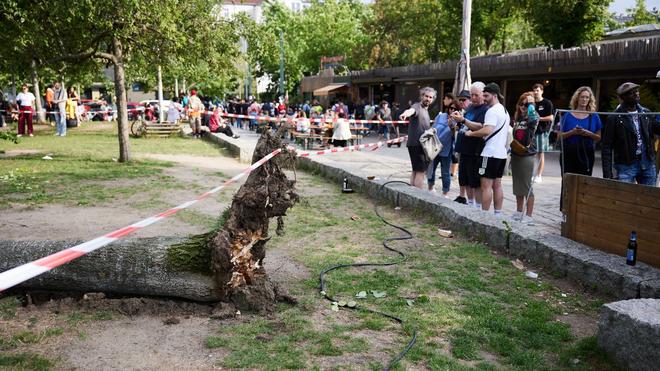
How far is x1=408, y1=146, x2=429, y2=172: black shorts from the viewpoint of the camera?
8604 millimetres

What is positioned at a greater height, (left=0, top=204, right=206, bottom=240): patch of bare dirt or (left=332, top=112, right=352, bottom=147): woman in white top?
(left=332, top=112, right=352, bottom=147): woman in white top

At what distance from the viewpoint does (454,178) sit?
37.1 ft

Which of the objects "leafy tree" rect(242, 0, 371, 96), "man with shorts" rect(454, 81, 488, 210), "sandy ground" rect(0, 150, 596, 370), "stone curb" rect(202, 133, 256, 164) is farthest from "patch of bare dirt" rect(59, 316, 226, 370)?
"leafy tree" rect(242, 0, 371, 96)

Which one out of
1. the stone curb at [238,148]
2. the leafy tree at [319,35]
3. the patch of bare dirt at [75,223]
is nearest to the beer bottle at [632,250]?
the patch of bare dirt at [75,223]

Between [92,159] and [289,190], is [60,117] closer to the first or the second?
[92,159]

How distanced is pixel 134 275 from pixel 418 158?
545cm

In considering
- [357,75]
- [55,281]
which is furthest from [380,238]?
[357,75]

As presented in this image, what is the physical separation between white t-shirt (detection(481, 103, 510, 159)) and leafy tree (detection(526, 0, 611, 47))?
15.5m

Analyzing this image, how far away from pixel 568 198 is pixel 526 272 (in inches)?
34.0

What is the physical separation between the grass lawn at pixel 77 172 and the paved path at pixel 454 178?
3.45 meters

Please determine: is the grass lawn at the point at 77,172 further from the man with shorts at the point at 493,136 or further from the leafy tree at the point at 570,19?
the leafy tree at the point at 570,19

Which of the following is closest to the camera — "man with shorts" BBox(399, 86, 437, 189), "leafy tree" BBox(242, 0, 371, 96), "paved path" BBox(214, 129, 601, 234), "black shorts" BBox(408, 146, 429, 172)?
"paved path" BBox(214, 129, 601, 234)

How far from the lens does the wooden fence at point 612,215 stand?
14.7 ft

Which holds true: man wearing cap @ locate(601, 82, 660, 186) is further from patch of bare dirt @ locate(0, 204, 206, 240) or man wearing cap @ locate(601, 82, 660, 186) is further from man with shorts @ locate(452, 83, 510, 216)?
patch of bare dirt @ locate(0, 204, 206, 240)
